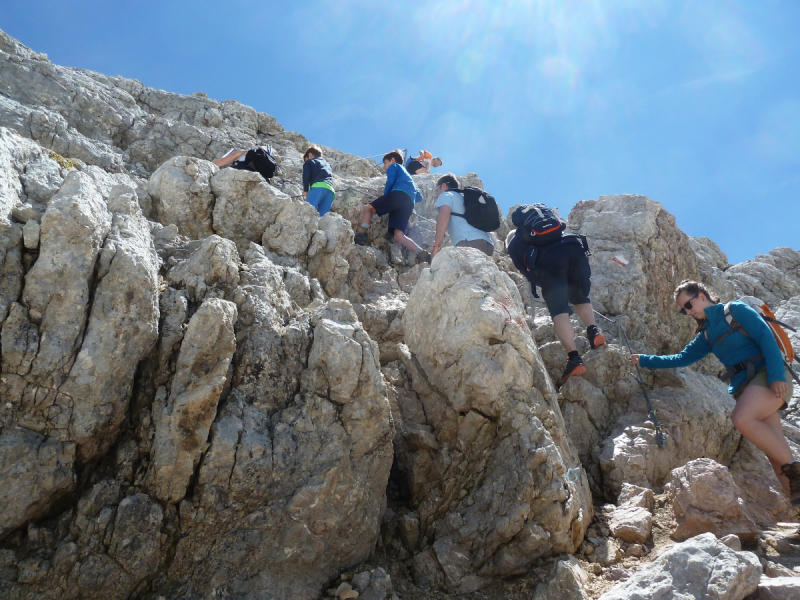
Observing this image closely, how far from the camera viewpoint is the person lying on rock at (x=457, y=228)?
34.9ft

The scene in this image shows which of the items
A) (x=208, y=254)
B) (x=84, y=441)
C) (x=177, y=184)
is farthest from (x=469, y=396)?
(x=177, y=184)

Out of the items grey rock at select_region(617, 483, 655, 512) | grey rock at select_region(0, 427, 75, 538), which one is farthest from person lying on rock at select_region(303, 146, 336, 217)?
grey rock at select_region(617, 483, 655, 512)

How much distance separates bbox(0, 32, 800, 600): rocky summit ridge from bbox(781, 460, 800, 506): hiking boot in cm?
56

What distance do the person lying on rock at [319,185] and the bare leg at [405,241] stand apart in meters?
1.65

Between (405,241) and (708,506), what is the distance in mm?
7618

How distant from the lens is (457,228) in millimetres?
10883

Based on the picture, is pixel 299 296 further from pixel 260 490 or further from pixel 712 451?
pixel 712 451

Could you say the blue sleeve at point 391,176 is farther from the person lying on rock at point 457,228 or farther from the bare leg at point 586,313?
the bare leg at point 586,313

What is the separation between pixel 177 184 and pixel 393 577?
23.0ft

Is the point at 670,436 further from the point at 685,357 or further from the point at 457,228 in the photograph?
the point at 457,228

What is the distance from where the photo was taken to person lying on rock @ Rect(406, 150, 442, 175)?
16.8m

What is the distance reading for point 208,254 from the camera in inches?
251

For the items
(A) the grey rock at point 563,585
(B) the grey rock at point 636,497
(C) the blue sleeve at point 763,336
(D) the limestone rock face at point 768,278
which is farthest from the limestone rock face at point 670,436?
(D) the limestone rock face at point 768,278

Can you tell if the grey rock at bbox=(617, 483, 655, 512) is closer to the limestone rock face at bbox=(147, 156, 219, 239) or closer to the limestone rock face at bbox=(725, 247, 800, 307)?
the limestone rock face at bbox=(147, 156, 219, 239)
